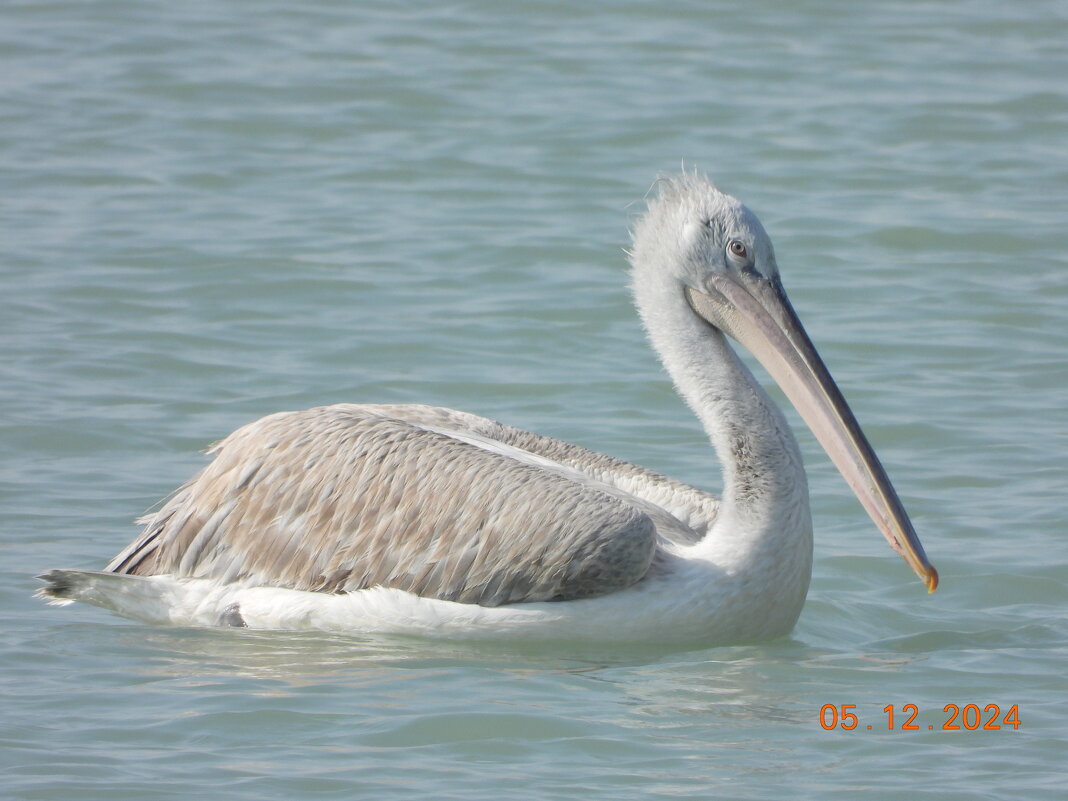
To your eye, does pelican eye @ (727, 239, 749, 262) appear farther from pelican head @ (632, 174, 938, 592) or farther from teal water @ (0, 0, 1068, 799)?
teal water @ (0, 0, 1068, 799)

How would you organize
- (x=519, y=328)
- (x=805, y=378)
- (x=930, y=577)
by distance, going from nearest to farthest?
(x=930, y=577) < (x=805, y=378) < (x=519, y=328)

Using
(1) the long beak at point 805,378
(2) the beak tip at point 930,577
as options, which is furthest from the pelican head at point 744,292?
(2) the beak tip at point 930,577

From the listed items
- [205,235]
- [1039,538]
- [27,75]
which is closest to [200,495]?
[1039,538]

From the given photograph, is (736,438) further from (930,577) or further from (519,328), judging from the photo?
(519,328)

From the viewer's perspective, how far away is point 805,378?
591 centimetres

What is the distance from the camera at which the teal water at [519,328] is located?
5031 mm

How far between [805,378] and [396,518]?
1.34 meters

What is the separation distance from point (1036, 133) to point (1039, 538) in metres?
5.96

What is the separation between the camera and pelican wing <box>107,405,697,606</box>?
18.7ft

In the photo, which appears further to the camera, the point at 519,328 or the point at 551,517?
the point at 519,328

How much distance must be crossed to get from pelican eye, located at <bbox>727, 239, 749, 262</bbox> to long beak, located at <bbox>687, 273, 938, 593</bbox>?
0.06 metres

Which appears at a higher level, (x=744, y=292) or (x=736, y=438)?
(x=744, y=292)

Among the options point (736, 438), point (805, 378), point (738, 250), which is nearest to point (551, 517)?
A: point (736, 438)

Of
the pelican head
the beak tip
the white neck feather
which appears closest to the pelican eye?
the pelican head
